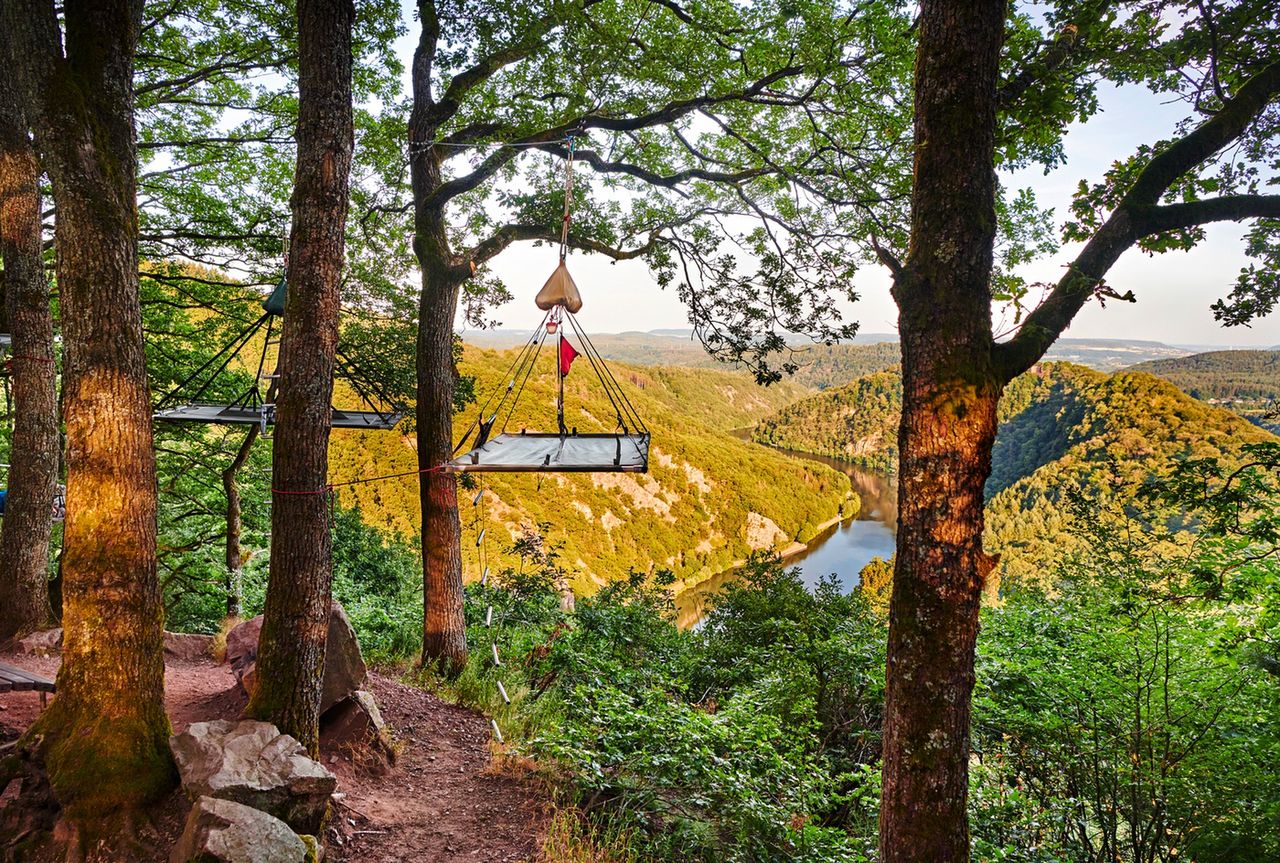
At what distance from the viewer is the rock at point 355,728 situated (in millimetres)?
3934

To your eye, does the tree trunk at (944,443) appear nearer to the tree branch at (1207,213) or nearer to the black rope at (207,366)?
the tree branch at (1207,213)

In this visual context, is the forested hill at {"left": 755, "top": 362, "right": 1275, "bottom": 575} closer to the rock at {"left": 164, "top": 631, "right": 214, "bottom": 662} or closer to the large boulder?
the large boulder

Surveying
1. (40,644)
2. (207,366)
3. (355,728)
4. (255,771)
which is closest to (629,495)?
(207,366)

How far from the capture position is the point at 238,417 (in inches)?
200

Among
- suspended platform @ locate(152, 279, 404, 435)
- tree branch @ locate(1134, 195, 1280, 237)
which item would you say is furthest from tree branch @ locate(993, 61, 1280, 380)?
suspended platform @ locate(152, 279, 404, 435)

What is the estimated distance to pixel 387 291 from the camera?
7617 millimetres

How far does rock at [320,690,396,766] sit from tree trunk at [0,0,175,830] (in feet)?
4.15

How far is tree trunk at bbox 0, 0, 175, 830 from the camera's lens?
105 inches

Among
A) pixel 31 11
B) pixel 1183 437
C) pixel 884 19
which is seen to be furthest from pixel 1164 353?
pixel 31 11

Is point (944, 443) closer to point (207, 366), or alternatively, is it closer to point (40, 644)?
point (207, 366)

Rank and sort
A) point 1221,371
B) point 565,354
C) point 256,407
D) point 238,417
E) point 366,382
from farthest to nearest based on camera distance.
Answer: point 1221,371
point 366,382
point 256,407
point 238,417
point 565,354

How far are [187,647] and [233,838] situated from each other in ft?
12.2

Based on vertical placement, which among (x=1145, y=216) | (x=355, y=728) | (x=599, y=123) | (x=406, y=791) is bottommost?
(x=406, y=791)

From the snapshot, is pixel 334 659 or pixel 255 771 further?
pixel 334 659
